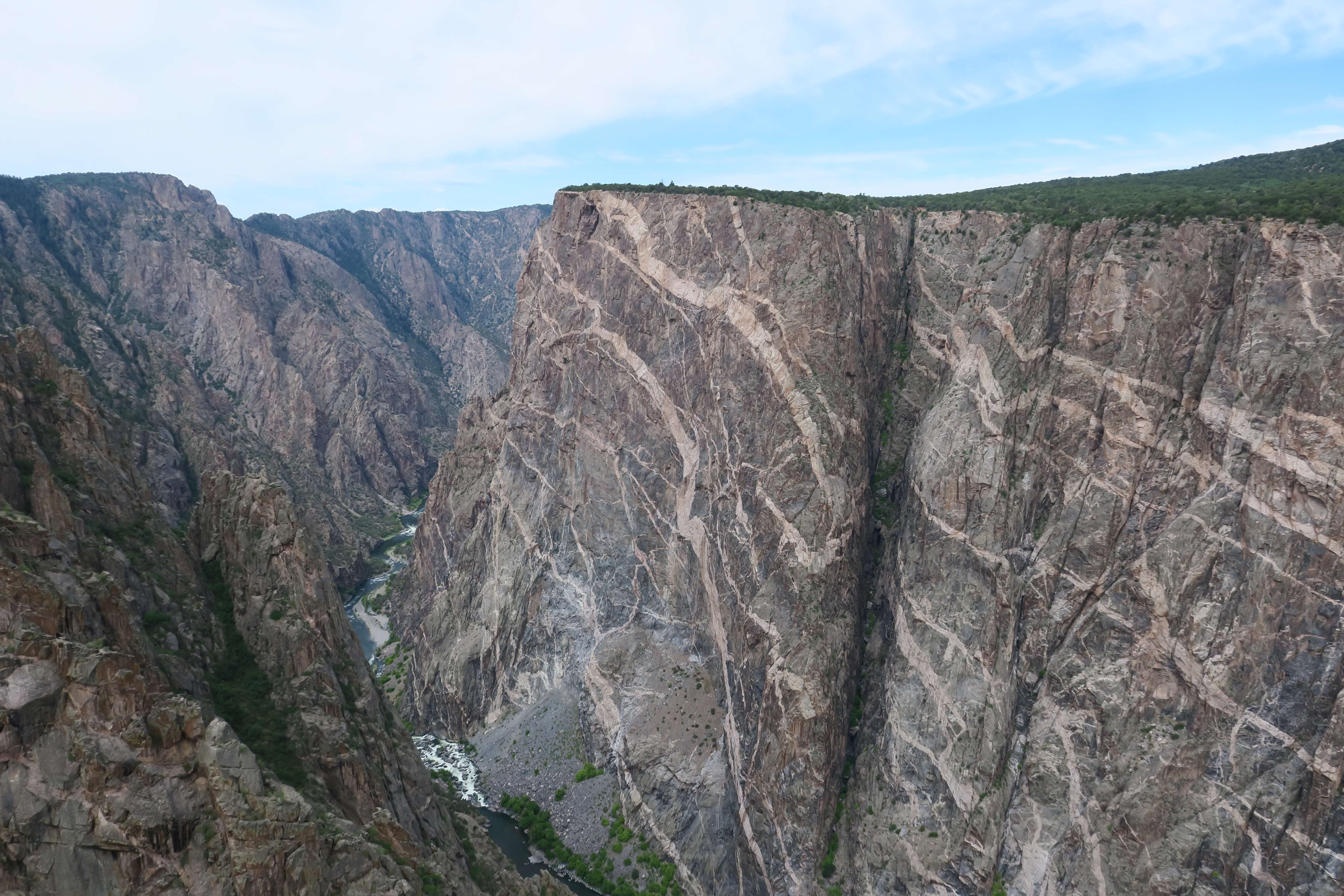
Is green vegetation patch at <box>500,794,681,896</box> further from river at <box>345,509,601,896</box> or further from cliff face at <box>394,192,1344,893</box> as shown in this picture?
cliff face at <box>394,192,1344,893</box>

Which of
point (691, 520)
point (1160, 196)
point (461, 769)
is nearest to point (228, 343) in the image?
point (461, 769)

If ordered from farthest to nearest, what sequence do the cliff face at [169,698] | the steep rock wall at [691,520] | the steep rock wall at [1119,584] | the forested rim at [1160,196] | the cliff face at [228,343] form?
the cliff face at [228,343] → the steep rock wall at [691,520] → the forested rim at [1160,196] → the steep rock wall at [1119,584] → the cliff face at [169,698]

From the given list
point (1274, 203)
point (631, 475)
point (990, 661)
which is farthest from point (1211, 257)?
point (631, 475)

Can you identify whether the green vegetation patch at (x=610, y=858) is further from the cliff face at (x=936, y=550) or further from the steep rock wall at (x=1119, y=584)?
the steep rock wall at (x=1119, y=584)

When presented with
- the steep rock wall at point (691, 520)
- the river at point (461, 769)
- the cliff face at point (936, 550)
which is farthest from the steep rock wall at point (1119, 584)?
the river at point (461, 769)

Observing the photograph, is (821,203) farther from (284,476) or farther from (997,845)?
(284,476)

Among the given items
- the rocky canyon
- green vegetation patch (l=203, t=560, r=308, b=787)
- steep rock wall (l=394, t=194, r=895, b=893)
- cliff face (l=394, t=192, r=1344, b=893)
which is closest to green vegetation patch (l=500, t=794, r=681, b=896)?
the rocky canyon
